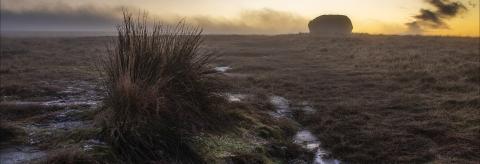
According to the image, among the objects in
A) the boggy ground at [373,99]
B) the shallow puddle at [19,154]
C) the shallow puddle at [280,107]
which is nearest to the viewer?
the shallow puddle at [19,154]

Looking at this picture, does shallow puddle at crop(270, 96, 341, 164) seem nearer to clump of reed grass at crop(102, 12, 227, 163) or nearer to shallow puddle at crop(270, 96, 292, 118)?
shallow puddle at crop(270, 96, 292, 118)

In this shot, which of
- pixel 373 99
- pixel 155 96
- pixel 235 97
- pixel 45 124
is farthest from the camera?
pixel 373 99

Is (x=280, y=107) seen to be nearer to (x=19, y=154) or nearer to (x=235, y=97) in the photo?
(x=235, y=97)

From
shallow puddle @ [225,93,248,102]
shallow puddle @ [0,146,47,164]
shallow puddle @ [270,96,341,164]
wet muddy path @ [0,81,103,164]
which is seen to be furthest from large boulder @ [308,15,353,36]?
shallow puddle @ [0,146,47,164]

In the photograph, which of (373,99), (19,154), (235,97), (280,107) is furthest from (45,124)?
(373,99)

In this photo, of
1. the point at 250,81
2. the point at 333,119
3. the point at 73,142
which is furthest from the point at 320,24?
the point at 73,142

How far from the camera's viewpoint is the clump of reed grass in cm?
672

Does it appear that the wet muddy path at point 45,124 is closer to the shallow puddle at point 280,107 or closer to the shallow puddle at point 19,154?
the shallow puddle at point 19,154

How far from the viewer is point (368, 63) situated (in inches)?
983

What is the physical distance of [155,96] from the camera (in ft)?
23.4

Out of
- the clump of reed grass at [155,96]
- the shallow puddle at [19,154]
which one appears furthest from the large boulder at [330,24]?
the shallow puddle at [19,154]

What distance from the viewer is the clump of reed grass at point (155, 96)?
22.1 ft

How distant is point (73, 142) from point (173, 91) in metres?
1.81

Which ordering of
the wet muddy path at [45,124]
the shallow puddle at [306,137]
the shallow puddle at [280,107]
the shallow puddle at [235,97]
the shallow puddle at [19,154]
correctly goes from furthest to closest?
the shallow puddle at [235,97] → the shallow puddle at [280,107] → the shallow puddle at [306,137] → the wet muddy path at [45,124] → the shallow puddle at [19,154]
